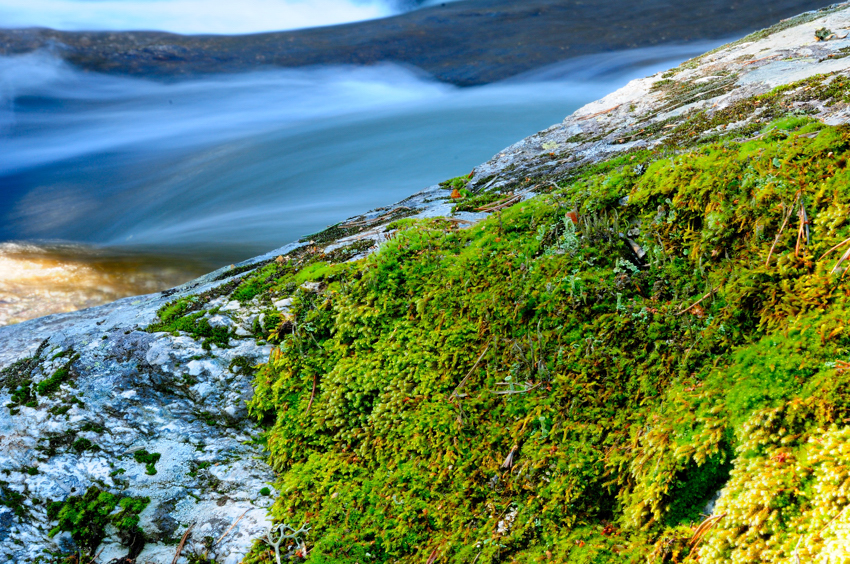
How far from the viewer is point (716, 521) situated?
1.67 meters

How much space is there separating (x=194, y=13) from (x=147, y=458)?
73.3 ft

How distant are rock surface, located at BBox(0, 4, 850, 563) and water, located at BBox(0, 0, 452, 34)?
60.3 ft

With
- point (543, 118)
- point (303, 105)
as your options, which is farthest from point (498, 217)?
point (303, 105)

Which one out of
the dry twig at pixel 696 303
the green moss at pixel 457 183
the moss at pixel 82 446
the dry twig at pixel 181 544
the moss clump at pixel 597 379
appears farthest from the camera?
the green moss at pixel 457 183

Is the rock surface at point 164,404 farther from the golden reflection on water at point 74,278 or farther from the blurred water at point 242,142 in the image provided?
the blurred water at point 242,142

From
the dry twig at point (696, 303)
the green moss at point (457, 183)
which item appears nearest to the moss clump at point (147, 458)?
the dry twig at point (696, 303)

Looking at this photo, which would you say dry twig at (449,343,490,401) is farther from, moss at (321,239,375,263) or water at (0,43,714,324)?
water at (0,43,714,324)

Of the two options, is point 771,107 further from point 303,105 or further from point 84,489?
point 303,105

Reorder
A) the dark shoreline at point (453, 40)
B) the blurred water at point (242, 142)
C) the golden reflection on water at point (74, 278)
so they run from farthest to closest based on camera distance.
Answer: the dark shoreline at point (453, 40)
the blurred water at point (242, 142)
the golden reflection on water at point (74, 278)

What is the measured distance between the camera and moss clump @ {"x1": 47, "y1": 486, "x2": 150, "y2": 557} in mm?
2332

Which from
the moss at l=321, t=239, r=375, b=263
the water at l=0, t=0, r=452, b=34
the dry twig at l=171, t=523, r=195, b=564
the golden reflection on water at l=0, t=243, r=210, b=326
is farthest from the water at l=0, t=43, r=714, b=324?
the dry twig at l=171, t=523, r=195, b=564

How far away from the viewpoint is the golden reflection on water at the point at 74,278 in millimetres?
7513

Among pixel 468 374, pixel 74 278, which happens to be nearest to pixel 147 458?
pixel 468 374

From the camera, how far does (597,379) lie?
218 centimetres
